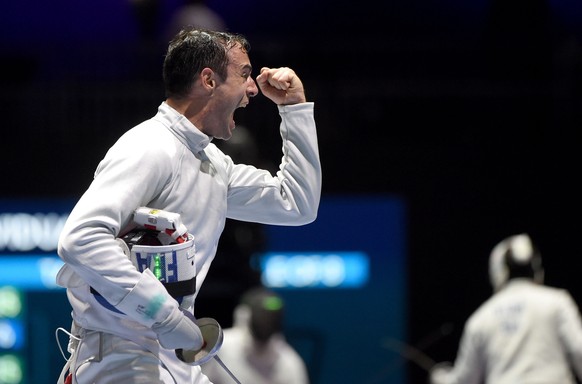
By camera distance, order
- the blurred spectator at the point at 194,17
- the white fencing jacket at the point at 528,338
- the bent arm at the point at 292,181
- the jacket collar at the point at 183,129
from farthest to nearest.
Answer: the blurred spectator at the point at 194,17 → the white fencing jacket at the point at 528,338 → the bent arm at the point at 292,181 → the jacket collar at the point at 183,129

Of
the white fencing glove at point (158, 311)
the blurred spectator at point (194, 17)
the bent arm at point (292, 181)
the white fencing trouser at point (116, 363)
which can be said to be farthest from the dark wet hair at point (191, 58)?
the blurred spectator at point (194, 17)

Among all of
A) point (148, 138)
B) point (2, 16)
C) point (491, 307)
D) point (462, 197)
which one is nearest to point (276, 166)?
point (462, 197)

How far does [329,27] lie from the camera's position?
7512 mm

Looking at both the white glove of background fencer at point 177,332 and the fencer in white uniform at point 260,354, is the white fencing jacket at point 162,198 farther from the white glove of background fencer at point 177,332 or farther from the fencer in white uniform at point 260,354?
the fencer in white uniform at point 260,354

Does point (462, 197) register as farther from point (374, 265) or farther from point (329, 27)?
point (329, 27)

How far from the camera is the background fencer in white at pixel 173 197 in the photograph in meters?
2.53

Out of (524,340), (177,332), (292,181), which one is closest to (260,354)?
(524,340)

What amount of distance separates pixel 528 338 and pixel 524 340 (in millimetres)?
21

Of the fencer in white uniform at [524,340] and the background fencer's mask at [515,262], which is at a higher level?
the background fencer's mask at [515,262]

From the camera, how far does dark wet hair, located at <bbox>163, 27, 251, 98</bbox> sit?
2816 mm

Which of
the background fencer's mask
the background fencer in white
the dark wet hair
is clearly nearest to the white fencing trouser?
the background fencer in white

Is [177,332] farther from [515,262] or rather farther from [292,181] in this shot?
[515,262]

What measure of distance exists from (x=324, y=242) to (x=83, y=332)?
405 centimetres

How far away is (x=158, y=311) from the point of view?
252 centimetres
